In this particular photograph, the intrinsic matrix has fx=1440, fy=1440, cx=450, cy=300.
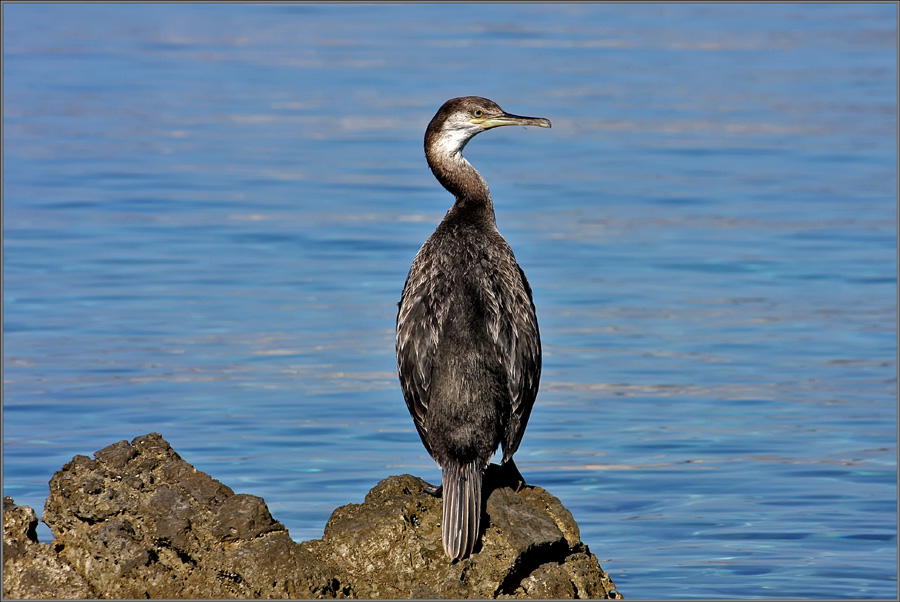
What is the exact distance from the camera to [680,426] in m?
11.0

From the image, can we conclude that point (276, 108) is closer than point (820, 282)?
No

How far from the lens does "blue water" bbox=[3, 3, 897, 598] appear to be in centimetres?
977

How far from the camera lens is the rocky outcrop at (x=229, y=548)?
233 inches

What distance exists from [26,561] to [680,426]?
6.12 metres

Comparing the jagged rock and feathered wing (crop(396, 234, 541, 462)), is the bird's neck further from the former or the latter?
the jagged rock

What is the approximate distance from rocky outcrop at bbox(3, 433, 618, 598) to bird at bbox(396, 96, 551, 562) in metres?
0.28

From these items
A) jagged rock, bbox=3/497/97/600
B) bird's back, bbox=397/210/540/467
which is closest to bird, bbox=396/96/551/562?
bird's back, bbox=397/210/540/467

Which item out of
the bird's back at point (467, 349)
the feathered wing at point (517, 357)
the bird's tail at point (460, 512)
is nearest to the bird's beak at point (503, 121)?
the bird's back at point (467, 349)

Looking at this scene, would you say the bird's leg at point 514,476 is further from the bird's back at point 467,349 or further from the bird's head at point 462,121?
the bird's head at point 462,121

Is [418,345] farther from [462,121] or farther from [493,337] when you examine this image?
[462,121]

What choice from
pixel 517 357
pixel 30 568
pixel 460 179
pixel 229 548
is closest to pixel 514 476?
pixel 517 357

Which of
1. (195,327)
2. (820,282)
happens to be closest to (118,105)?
(195,327)

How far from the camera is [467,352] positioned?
693cm

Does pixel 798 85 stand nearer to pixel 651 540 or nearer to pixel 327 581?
pixel 651 540
